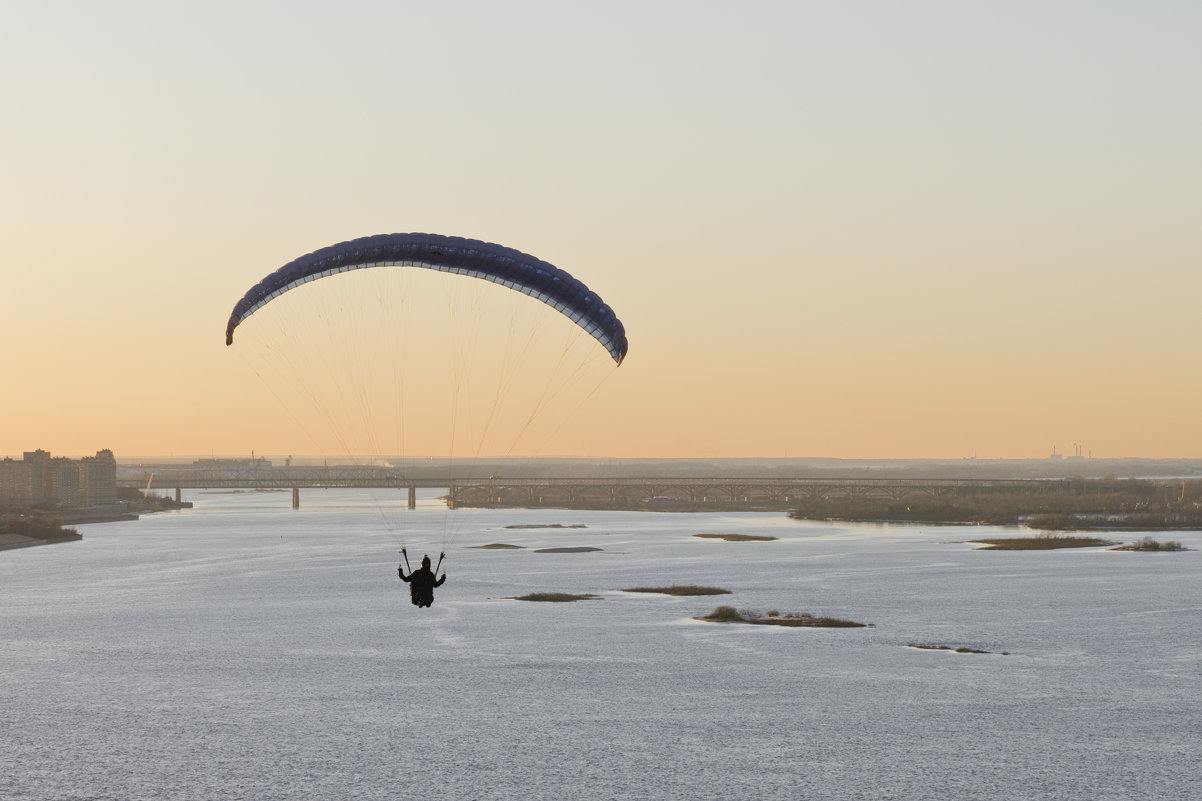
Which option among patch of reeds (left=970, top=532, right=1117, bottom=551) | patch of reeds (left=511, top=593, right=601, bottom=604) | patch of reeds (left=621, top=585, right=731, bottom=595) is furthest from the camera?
patch of reeds (left=970, top=532, right=1117, bottom=551)

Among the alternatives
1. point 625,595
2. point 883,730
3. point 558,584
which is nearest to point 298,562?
point 558,584

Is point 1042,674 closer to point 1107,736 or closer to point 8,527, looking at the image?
point 1107,736

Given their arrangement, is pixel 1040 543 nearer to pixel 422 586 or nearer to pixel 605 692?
pixel 605 692

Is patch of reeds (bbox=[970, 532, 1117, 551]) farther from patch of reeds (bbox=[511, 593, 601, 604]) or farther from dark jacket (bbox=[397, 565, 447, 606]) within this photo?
dark jacket (bbox=[397, 565, 447, 606])

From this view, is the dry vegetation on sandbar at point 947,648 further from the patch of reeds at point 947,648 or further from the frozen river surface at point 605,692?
the frozen river surface at point 605,692

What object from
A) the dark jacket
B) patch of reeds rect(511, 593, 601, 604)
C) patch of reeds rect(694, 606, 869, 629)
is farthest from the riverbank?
the dark jacket

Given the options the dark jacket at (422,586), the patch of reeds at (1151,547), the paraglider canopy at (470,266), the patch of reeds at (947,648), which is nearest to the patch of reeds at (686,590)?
the patch of reeds at (947,648)

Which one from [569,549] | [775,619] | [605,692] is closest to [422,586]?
[605,692]
